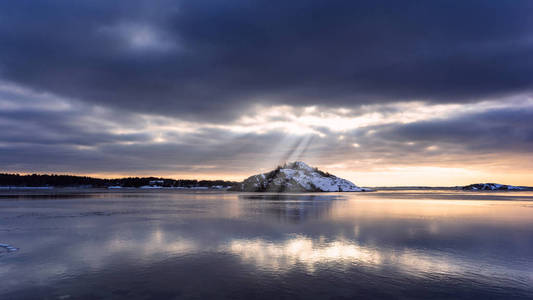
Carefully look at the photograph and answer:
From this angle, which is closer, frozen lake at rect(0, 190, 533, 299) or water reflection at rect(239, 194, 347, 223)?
frozen lake at rect(0, 190, 533, 299)

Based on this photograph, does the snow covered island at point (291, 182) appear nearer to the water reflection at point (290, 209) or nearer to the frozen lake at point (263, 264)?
the water reflection at point (290, 209)

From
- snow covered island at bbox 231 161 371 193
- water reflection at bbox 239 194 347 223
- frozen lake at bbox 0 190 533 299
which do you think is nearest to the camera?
frozen lake at bbox 0 190 533 299

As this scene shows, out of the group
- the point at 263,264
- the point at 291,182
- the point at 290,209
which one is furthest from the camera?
the point at 291,182

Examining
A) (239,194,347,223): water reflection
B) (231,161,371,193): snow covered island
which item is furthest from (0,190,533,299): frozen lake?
(231,161,371,193): snow covered island

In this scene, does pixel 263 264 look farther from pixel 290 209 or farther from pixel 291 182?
pixel 291 182

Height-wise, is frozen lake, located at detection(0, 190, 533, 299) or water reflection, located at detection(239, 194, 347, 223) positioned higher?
frozen lake, located at detection(0, 190, 533, 299)

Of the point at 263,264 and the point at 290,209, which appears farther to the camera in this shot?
the point at 290,209

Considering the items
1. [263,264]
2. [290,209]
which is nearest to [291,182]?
[290,209]

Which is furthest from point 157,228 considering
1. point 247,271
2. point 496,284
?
point 496,284

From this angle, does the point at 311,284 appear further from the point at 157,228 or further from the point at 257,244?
the point at 157,228

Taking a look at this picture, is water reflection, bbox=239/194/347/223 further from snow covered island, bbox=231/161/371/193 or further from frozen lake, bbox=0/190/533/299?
snow covered island, bbox=231/161/371/193

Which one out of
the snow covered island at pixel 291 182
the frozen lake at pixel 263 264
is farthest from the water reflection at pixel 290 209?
the snow covered island at pixel 291 182

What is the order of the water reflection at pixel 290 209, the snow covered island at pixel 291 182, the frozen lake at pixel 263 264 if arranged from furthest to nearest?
the snow covered island at pixel 291 182 < the water reflection at pixel 290 209 < the frozen lake at pixel 263 264

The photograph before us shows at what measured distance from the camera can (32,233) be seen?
2456 centimetres
